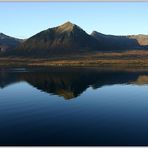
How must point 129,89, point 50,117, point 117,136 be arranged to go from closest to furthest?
point 117,136 < point 50,117 < point 129,89

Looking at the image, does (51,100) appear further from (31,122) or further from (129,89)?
(129,89)

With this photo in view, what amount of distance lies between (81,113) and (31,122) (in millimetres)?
8815

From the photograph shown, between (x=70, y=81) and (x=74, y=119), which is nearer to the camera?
(x=74, y=119)

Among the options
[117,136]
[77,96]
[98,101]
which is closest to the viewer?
[117,136]

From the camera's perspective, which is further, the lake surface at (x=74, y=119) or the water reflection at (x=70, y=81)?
the water reflection at (x=70, y=81)

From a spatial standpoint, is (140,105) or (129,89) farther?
(129,89)

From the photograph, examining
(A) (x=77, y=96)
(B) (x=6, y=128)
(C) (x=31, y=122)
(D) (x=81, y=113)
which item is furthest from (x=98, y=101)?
(B) (x=6, y=128)

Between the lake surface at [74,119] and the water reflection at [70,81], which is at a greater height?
the lake surface at [74,119]

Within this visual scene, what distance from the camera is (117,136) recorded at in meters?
33.8

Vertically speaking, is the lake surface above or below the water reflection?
above

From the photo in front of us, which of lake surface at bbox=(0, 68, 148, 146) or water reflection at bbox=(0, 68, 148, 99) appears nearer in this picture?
lake surface at bbox=(0, 68, 148, 146)

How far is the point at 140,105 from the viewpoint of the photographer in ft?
173

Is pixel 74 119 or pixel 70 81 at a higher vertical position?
pixel 74 119

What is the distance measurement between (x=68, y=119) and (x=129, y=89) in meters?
35.2
